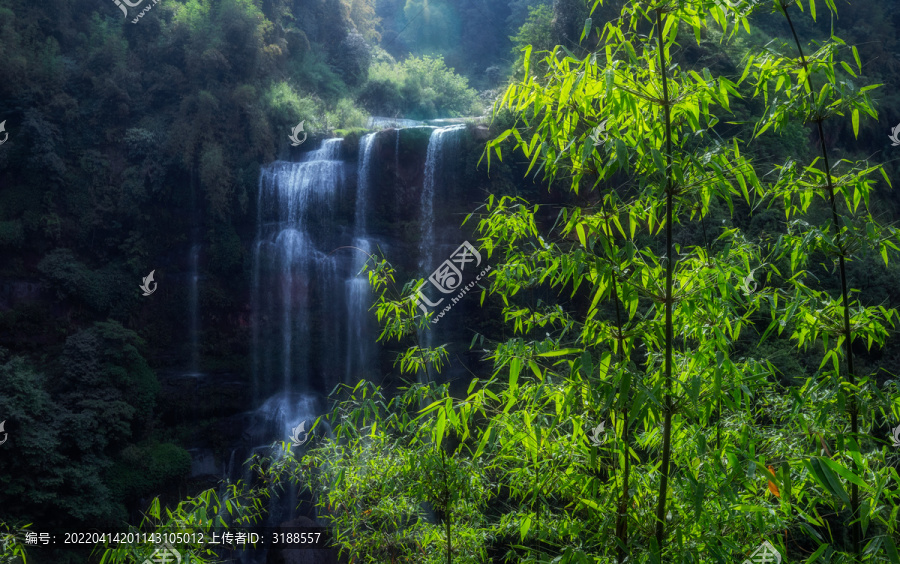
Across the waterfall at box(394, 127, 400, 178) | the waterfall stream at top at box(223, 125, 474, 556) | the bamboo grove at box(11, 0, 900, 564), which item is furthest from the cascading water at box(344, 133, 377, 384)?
the bamboo grove at box(11, 0, 900, 564)

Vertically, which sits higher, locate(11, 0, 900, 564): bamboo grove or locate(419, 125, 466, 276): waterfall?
locate(419, 125, 466, 276): waterfall

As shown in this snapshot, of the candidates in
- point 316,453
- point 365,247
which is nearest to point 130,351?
point 365,247

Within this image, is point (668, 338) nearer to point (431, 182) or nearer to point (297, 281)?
point (431, 182)

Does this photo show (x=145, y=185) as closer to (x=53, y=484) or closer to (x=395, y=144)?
(x=395, y=144)

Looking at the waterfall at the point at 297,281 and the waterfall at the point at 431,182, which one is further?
the waterfall at the point at 297,281

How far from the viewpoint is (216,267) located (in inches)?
482

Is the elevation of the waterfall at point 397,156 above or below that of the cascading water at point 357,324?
above

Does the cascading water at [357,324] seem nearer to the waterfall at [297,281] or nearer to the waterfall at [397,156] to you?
the waterfall at [297,281]

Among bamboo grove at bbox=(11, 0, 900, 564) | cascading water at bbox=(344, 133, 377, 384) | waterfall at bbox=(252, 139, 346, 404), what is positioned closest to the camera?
bamboo grove at bbox=(11, 0, 900, 564)

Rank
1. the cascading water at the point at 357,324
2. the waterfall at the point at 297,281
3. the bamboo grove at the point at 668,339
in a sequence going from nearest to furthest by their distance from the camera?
the bamboo grove at the point at 668,339
the cascading water at the point at 357,324
the waterfall at the point at 297,281

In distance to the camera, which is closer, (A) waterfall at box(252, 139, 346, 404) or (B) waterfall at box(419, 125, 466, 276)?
(B) waterfall at box(419, 125, 466, 276)

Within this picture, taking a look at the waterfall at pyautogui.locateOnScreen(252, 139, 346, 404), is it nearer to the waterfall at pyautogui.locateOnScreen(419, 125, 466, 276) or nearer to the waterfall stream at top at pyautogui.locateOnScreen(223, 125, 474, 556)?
the waterfall stream at top at pyautogui.locateOnScreen(223, 125, 474, 556)

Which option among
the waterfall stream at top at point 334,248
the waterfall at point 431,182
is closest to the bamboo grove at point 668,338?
the waterfall at point 431,182

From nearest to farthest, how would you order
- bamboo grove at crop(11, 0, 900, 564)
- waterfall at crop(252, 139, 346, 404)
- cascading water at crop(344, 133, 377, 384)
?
bamboo grove at crop(11, 0, 900, 564), cascading water at crop(344, 133, 377, 384), waterfall at crop(252, 139, 346, 404)
